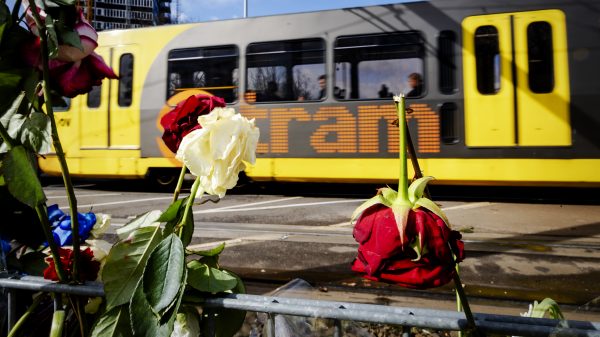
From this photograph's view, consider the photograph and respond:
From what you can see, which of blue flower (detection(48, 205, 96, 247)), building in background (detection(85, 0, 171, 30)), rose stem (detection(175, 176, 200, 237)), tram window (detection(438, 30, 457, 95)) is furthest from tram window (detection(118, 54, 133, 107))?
building in background (detection(85, 0, 171, 30))

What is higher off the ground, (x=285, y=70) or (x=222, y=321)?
(x=285, y=70)

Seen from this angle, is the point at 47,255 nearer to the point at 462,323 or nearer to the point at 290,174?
the point at 462,323

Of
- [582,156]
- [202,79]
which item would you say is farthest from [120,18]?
[582,156]

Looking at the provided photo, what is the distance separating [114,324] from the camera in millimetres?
619

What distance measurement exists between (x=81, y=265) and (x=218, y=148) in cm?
37

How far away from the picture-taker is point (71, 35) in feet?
2.10

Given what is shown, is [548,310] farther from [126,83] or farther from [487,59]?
[126,83]

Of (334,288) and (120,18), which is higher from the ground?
(120,18)

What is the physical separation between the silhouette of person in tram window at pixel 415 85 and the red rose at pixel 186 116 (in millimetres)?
5694

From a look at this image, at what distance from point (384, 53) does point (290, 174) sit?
7.79ft

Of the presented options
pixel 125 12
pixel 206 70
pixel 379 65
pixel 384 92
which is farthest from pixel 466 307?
pixel 125 12

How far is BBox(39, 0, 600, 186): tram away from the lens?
5.54 metres

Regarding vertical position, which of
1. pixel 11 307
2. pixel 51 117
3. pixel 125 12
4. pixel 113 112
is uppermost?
pixel 125 12

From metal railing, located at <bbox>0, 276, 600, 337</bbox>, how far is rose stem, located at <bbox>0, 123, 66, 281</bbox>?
0.03 meters
